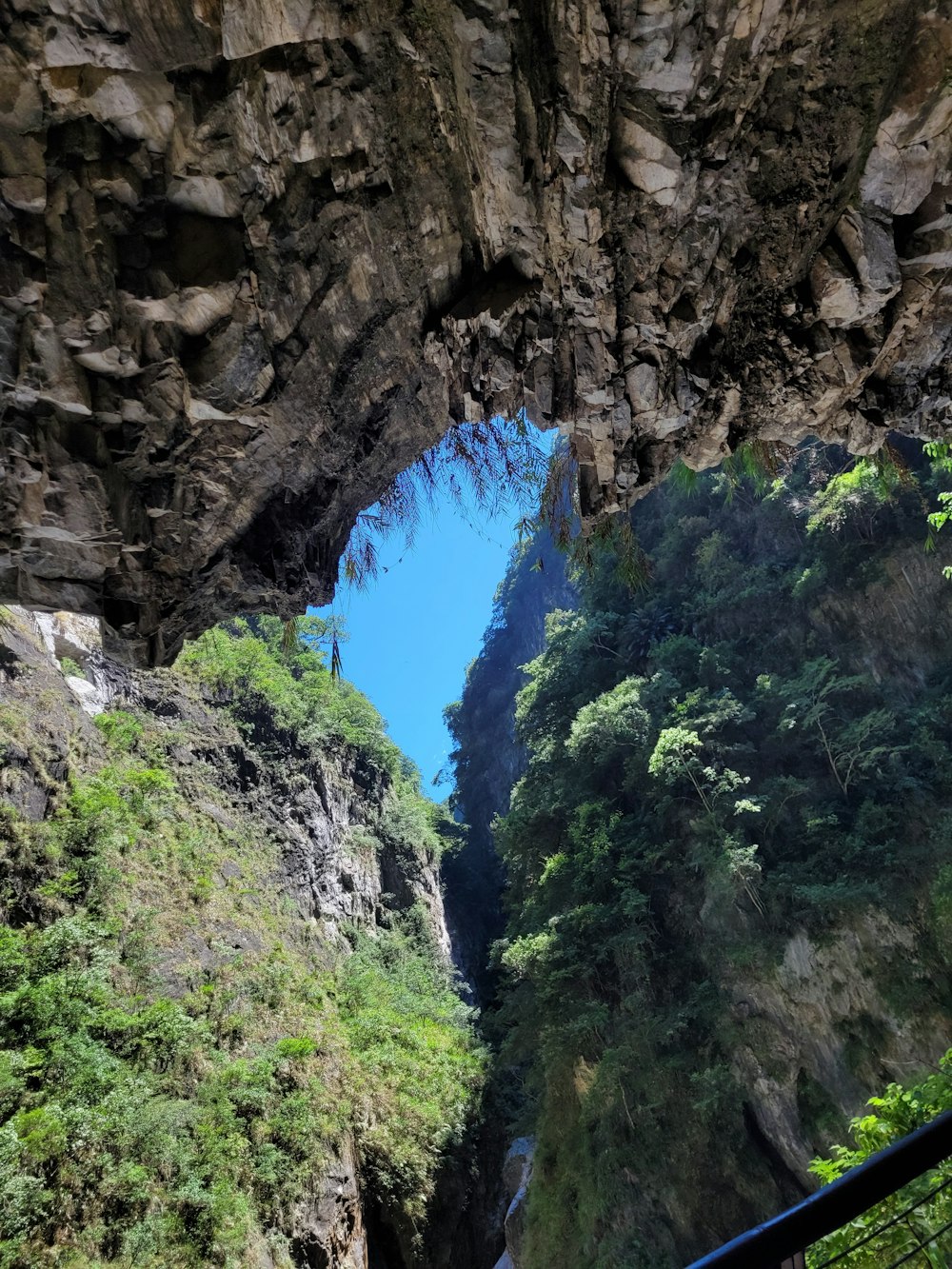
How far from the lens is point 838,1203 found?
852 millimetres

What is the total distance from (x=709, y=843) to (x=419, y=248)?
37.1 feet

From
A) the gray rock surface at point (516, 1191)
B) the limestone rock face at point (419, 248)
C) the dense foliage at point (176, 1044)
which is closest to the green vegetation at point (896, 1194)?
the limestone rock face at point (419, 248)

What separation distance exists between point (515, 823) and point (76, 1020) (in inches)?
392

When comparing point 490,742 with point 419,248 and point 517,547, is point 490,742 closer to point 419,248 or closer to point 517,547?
point 517,547

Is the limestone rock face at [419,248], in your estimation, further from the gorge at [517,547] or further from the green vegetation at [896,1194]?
the green vegetation at [896,1194]

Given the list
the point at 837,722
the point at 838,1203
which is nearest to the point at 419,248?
the point at 838,1203

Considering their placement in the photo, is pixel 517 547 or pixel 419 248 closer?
pixel 419 248

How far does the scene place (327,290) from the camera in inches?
129

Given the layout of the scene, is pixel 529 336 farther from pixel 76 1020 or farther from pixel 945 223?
pixel 76 1020

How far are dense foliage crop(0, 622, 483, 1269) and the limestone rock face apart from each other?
441 cm

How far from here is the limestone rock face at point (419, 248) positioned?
8.23 ft

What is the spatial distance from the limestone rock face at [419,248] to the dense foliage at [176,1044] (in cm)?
441

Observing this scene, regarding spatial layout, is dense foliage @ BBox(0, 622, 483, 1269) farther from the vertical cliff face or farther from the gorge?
the vertical cliff face

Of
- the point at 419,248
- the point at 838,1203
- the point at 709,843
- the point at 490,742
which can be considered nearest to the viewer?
the point at 838,1203
